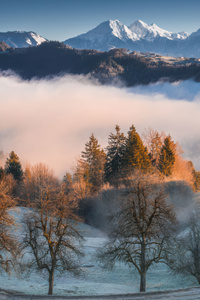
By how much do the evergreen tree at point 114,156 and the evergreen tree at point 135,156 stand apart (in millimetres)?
2325

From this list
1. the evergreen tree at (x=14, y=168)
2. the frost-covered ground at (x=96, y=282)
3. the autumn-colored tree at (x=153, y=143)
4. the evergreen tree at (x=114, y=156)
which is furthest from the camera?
the evergreen tree at (x=14, y=168)

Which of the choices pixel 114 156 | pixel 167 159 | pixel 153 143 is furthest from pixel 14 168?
pixel 167 159

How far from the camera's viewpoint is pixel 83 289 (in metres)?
27.4

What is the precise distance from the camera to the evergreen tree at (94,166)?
70625 mm

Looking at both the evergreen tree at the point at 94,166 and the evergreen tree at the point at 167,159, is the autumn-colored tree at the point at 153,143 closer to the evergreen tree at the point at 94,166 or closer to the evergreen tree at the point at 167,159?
the evergreen tree at the point at 167,159

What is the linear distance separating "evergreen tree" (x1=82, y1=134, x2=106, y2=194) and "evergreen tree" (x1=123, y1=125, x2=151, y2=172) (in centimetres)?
767

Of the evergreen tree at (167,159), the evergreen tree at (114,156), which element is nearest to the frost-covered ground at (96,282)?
the evergreen tree at (114,156)

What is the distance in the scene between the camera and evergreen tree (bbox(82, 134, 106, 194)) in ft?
232

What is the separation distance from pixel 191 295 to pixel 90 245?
30.5m

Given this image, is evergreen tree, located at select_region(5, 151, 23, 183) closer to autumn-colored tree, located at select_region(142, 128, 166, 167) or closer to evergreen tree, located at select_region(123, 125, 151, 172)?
evergreen tree, located at select_region(123, 125, 151, 172)

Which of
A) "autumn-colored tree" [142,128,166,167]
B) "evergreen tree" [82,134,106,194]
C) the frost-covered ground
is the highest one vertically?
"autumn-colored tree" [142,128,166,167]

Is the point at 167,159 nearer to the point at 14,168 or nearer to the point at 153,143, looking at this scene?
the point at 153,143

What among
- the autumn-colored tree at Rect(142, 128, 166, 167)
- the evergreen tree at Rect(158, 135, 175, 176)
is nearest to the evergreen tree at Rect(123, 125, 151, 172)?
the evergreen tree at Rect(158, 135, 175, 176)

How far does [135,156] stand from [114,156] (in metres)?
5.87
